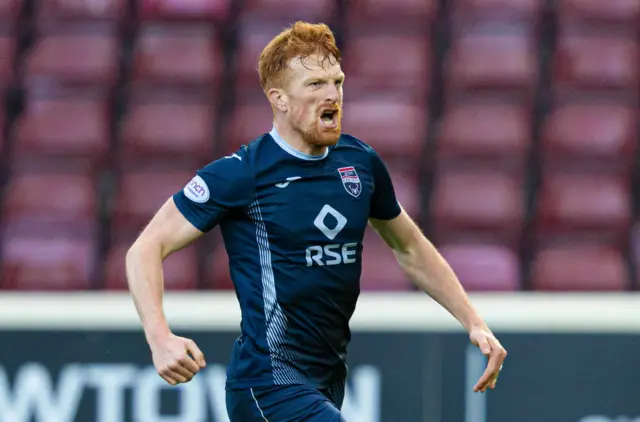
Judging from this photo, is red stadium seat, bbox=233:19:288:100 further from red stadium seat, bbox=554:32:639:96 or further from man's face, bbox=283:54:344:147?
man's face, bbox=283:54:344:147

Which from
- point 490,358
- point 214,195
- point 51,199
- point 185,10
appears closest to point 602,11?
point 185,10

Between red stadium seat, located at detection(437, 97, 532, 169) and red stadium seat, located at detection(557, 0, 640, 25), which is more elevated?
red stadium seat, located at detection(557, 0, 640, 25)

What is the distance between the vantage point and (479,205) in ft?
17.8

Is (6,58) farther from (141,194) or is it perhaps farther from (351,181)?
(351,181)

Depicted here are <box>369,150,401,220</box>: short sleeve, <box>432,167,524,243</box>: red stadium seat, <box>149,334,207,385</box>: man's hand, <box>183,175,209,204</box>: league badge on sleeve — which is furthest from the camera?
<box>432,167,524,243</box>: red stadium seat

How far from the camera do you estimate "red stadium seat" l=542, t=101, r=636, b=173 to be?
5641 mm

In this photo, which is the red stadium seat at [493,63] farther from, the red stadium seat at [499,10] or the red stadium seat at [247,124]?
the red stadium seat at [247,124]

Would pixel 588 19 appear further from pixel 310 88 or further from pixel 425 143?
pixel 310 88

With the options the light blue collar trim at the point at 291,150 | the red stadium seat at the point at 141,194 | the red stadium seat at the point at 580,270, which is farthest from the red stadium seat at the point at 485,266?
the light blue collar trim at the point at 291,150

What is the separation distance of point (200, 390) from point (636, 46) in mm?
3161

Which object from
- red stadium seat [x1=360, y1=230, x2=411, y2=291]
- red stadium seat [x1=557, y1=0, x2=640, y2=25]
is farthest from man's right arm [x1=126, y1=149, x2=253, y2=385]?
red stadium seat [x1=557, y1=0, x2=640, y2=25]

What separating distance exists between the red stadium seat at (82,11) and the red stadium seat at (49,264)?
4.76 ft

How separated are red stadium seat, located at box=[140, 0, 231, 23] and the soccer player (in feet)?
10.7

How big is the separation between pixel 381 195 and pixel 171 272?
2279 millimetres
